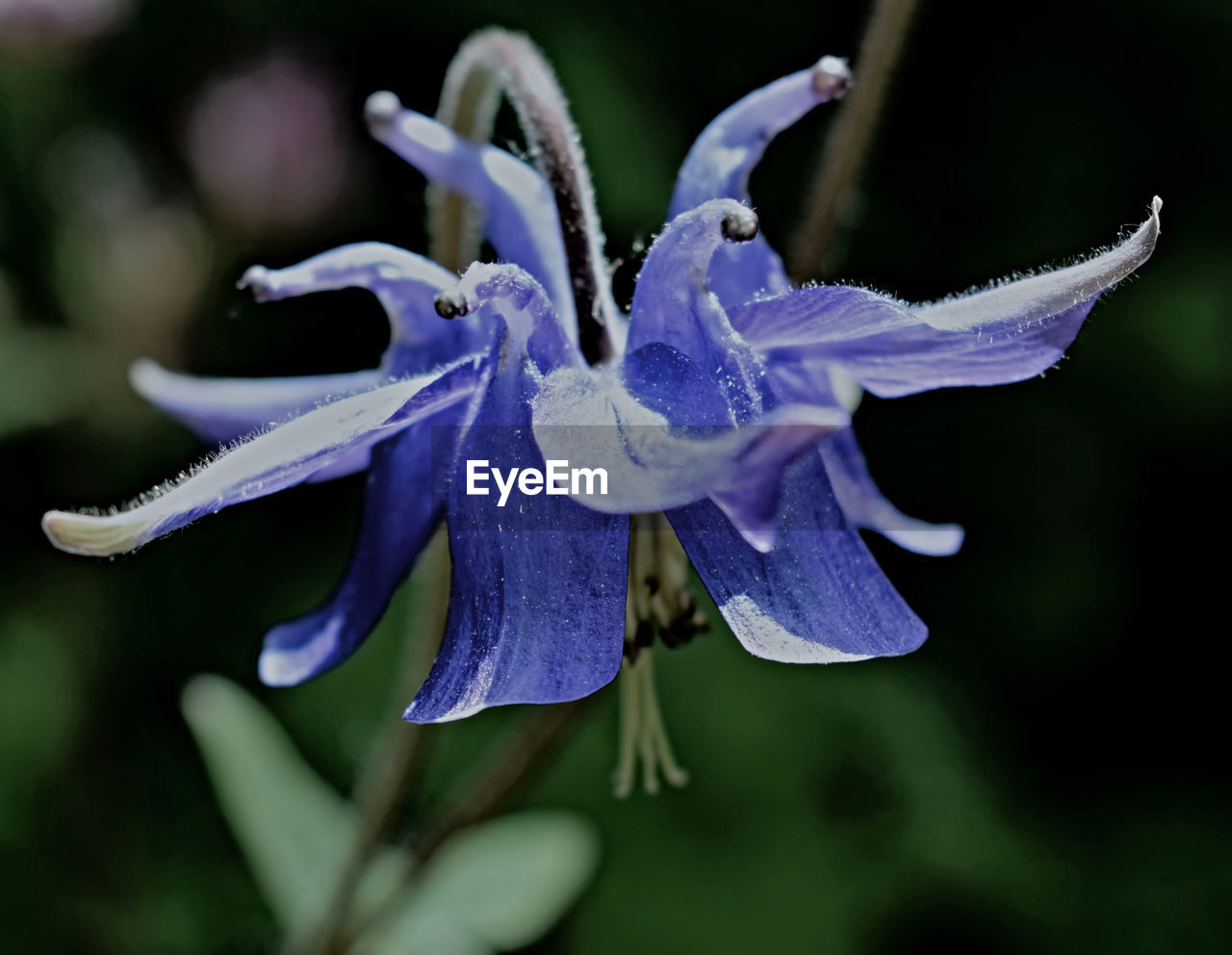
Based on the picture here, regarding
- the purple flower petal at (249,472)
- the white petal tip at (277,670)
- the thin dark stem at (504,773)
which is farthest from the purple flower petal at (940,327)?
the thin dark stem at (504,773)

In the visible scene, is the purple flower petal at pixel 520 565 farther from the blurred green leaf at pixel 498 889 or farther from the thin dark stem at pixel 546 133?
the blurred green leaf at pixel 498 889

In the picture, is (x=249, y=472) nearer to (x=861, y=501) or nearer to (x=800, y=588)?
(x=800, y=588)

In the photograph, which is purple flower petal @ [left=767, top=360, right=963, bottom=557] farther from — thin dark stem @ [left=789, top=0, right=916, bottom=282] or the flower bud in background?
the flower bud in background

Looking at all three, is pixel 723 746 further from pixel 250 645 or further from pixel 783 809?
pixel 250 645

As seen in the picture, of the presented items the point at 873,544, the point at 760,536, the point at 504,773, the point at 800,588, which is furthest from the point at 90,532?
the point at 873,544

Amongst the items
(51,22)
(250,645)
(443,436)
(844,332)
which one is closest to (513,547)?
(443,436)

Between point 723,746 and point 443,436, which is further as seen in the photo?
point 723,746
